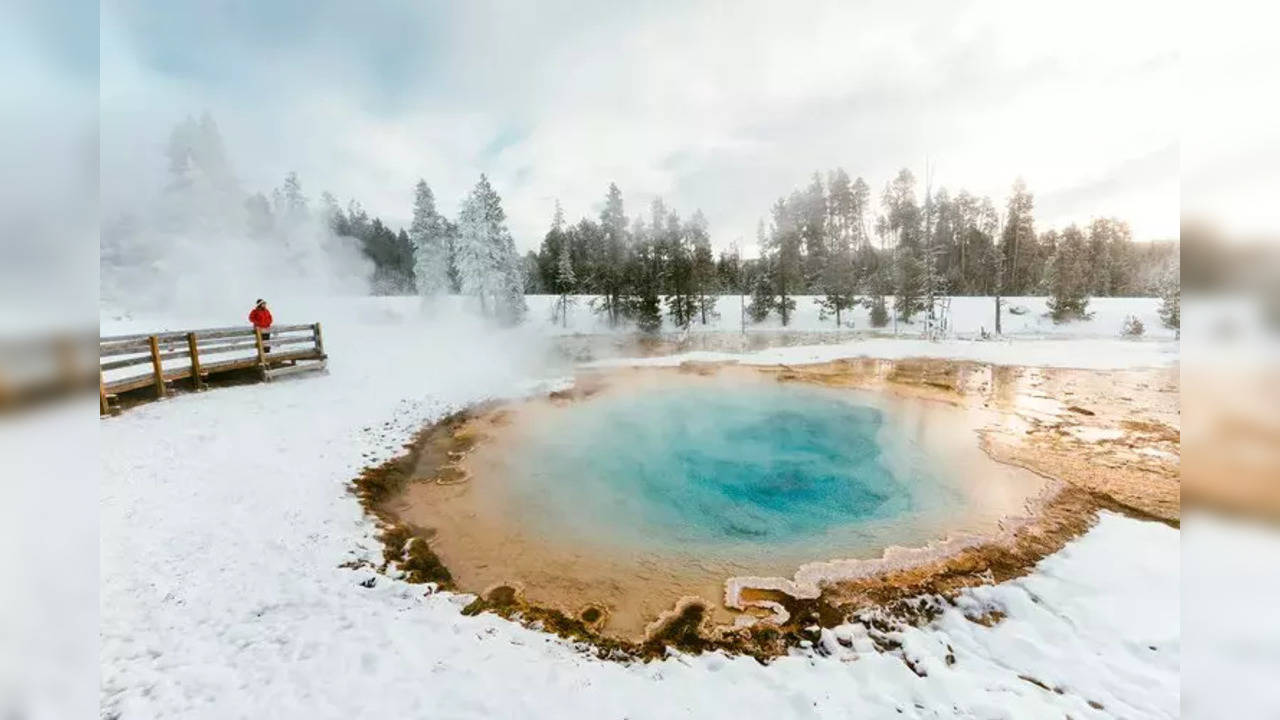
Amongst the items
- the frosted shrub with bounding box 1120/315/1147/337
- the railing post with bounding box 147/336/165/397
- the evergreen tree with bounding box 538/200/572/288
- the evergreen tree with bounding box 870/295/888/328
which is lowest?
the railing post with bounding box 147/336/165/397

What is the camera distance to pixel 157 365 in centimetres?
1084

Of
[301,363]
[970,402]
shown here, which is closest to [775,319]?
[970,402]

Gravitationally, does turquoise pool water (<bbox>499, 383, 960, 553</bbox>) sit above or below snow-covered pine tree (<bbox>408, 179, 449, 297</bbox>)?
below

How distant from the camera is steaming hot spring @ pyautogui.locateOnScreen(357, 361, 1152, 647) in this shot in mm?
6129

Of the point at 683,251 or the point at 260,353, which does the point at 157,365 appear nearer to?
the point at 260,353

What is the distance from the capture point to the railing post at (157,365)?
35.3 ft

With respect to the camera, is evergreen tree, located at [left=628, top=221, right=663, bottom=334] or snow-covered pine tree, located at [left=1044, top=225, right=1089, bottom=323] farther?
evergreen tree, located at [left=628, top=221, right=663, bottom=334]

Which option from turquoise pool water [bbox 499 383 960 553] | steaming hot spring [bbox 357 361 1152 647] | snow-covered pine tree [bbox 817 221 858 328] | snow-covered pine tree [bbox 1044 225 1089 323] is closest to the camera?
steaming hot spring [bbox 357 361 1152 647]

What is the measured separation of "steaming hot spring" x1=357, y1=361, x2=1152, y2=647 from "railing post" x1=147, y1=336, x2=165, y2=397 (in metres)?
5.79

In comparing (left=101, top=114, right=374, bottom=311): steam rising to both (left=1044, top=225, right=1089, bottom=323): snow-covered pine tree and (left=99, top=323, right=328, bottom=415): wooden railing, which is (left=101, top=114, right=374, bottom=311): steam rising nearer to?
(left=99, top=323, right=328, bottom=415): wooden railing

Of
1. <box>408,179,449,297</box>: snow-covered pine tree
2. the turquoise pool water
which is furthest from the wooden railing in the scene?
<box>408,179,449,297</box>: snow-covered pine tree

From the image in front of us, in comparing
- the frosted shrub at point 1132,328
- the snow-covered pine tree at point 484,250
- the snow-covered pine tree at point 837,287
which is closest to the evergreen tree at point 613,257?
the snow-covered pine tree at point 484,250

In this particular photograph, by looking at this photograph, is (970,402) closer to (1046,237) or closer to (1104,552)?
(1104,552)

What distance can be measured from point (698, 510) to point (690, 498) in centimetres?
54
